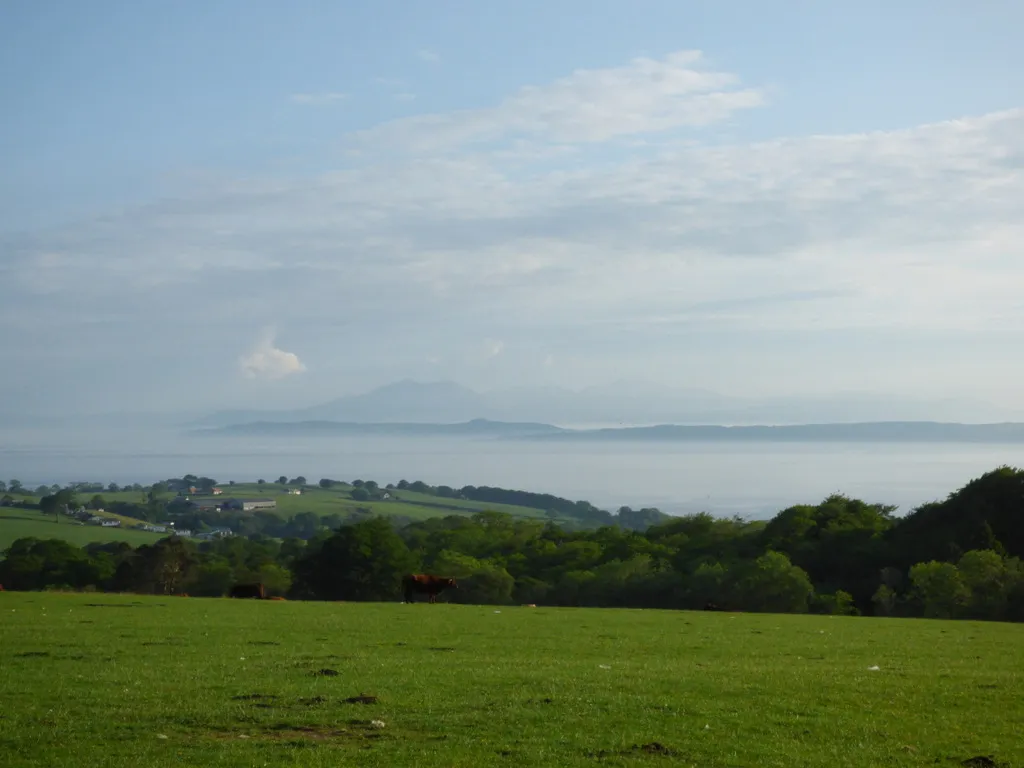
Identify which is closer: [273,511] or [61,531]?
[61,531]

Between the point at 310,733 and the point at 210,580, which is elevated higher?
the point at 310,733

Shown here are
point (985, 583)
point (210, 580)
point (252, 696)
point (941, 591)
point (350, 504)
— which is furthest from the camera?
point (350, 504)

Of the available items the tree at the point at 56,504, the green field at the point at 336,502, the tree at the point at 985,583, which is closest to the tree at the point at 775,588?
the tree at the point at 985,583

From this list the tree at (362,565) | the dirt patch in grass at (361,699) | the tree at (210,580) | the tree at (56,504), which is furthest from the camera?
the tree at (56,504)

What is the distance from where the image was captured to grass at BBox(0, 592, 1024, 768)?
1001 centimetres

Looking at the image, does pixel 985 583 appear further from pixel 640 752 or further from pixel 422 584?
pixel 640 752

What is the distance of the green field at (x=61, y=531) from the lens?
3841 inches

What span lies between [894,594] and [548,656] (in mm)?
37223

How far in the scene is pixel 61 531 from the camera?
105m

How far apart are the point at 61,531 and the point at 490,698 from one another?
342 ft

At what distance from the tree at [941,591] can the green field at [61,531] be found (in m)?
72.6

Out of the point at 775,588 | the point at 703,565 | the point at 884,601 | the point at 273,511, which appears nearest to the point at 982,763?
the point at 775,588

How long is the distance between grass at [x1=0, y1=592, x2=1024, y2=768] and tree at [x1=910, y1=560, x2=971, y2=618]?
2243cm

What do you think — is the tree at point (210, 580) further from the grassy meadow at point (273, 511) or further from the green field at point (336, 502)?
the green field at point (336, 502)
